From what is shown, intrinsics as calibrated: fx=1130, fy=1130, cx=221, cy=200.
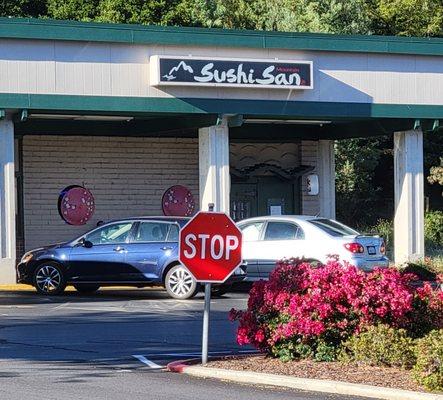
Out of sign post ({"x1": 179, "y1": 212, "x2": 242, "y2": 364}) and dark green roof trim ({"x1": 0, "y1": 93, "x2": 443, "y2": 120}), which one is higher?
dark green roof trim ({"x1": 0, "y1": 93, "x2": 443, "y2": 120})

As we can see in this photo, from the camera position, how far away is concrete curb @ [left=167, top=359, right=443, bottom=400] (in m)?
10.8

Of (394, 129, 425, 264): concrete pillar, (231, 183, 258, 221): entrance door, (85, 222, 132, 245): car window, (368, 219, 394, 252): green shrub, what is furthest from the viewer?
(368, 219, 394, 252): green shrub

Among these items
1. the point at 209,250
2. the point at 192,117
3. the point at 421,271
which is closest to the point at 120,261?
the point at 192,117

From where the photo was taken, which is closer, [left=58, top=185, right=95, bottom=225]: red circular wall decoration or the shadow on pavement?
the shadow on pavement

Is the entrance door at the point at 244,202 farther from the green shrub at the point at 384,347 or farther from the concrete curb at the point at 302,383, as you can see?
the green shrub at the point at 384,347

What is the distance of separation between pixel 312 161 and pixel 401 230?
487cm

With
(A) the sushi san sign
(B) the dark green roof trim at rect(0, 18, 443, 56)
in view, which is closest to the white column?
(B) the dark green roof trim at rect(0, 18, 443, 56)

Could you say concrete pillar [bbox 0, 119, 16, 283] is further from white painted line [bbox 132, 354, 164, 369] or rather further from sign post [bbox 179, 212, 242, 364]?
sign post [bbox 179, 212, 242, 364]

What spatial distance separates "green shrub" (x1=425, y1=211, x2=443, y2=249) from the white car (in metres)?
16.8

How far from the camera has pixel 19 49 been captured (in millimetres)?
24562

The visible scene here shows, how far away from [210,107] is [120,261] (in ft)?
17.7

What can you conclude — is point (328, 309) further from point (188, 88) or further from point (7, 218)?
point (188, 88)

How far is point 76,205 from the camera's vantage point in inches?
1166

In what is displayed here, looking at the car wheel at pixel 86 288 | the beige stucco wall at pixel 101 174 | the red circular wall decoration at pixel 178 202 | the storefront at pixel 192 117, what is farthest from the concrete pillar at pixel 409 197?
the car wheel at pixel 86 288
